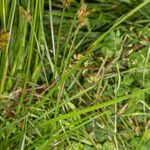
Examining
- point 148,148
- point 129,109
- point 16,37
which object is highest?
point 16,37

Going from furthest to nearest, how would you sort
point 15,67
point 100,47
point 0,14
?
point 100,47 → point 15,67 → point 0,14

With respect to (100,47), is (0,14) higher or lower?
higher

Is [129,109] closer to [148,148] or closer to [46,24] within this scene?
[148,148]

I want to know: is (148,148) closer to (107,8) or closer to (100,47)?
(100,47)

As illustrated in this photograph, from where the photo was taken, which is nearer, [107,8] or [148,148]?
[148,148]

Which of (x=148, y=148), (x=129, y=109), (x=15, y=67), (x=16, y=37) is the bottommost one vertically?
(x=148, y=148)

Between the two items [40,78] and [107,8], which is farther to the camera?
[107,8]

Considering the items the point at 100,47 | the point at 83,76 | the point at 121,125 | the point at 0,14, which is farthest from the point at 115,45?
the point at 0,14

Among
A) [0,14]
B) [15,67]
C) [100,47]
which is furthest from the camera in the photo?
[100,47]

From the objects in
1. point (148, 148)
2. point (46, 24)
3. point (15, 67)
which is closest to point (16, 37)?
point (15, 67)
